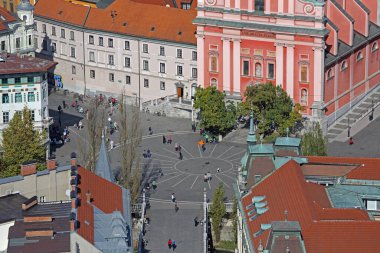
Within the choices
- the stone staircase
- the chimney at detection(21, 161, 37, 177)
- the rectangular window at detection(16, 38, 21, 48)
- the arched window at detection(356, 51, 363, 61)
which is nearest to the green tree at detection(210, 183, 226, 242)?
the chimney at detection(21, 161, 37, 177)

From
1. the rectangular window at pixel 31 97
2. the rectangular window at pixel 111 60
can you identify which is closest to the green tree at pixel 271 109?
the rectangular window at pixel 31 97

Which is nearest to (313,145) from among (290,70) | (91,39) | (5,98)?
(290,70)

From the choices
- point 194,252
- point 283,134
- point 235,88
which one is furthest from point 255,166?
point 235,88

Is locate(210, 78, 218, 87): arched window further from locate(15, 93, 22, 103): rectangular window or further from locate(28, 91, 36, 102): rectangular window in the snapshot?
locate(15, 93, 22, 103): rectangular window

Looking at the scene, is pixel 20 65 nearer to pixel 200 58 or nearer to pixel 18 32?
pixel 18 32

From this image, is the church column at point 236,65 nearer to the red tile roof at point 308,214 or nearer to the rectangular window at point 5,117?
the rectangular window at point 5,117
